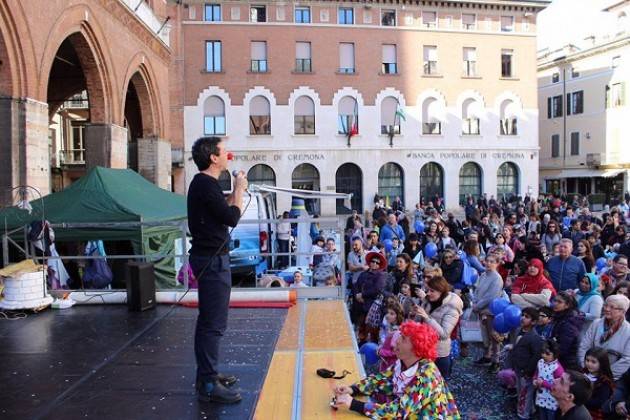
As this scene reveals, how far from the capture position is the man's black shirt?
3947 millimetres

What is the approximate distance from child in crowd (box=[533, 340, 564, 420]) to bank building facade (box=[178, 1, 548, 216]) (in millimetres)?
24668

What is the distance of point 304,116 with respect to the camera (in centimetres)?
3078

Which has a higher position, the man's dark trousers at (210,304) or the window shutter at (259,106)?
the window shutter at (259,106)

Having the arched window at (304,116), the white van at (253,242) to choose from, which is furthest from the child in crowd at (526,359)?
the arched window at (304,116)

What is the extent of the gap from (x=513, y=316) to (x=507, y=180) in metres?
28.2

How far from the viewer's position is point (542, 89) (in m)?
45.1

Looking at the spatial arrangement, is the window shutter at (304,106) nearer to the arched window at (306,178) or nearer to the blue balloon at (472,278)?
the arched window at (306,178)

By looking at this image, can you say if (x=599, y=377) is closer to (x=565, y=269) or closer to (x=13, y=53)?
(x=565, y=269)

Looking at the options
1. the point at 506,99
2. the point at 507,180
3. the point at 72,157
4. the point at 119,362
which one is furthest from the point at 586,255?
the point at 72,157

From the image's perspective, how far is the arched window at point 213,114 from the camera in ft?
98.4

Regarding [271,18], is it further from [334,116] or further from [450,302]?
[450,302]

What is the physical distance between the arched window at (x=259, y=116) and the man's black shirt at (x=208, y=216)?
1054 inches

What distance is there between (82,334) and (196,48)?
84.0 ft

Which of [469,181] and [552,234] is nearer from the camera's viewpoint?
[552,234]
